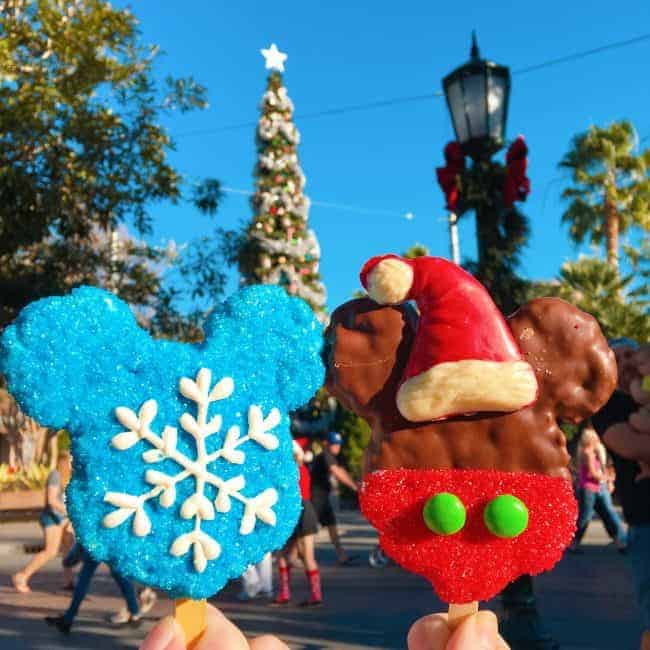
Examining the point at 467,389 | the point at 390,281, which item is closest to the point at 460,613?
the point at 467,389

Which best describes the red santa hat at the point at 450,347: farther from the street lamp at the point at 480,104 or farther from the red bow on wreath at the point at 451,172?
the street lamp at the point at 480,104

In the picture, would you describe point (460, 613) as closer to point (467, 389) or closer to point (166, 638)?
point (467, 389)

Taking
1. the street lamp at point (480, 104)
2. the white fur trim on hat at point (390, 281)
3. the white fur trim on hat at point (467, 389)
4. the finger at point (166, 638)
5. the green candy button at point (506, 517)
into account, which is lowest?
the finger at point (166, 638)

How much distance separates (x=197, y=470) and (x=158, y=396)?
25 centimetres

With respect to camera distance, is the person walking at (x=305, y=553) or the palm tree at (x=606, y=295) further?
the palm tree at (x=606, y=295)

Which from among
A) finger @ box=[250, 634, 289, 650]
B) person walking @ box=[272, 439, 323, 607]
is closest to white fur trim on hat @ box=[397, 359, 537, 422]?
finger @ box=[250, 634, 289, 650]

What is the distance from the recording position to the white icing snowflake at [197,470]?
2238 millimetres

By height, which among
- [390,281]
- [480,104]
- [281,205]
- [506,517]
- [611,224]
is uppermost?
[611,224]

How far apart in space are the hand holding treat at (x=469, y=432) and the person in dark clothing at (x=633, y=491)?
1.30 metres

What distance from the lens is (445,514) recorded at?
235 centimetres

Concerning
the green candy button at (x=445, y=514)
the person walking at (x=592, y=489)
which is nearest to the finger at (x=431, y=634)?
the green candy button at (x=445, y=514)

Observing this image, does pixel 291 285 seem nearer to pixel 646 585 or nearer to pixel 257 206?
pixel 257 206

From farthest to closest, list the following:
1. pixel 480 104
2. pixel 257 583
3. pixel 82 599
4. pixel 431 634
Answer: pixel 257 583
pixel 82 599
pixel 480 104
pixel 431 634

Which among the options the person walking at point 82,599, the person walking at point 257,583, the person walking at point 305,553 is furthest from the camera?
the person walking at point 257,583
